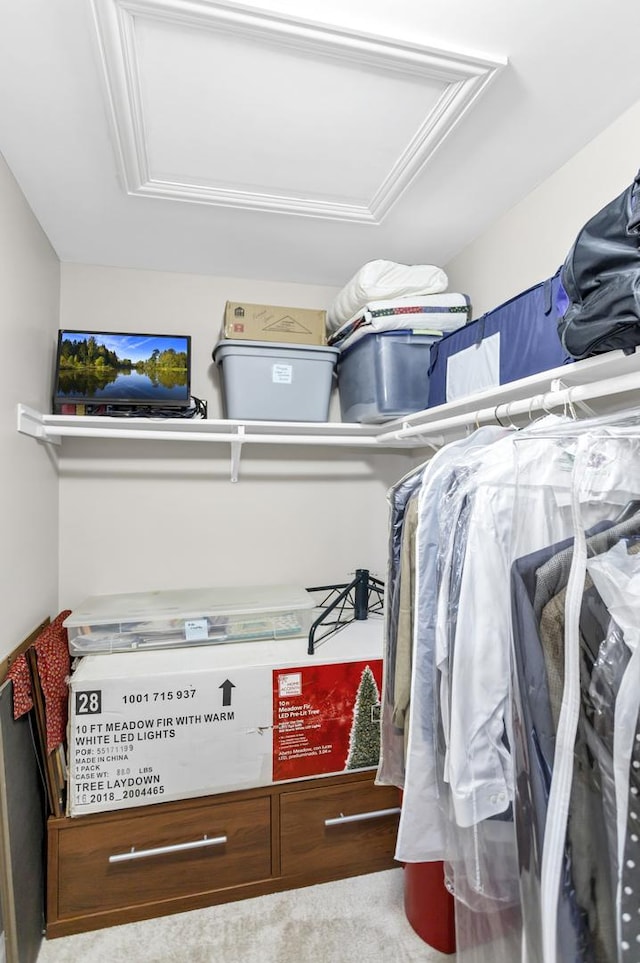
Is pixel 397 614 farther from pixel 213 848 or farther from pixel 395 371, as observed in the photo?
pixel 213 848

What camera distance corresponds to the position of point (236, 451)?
2.18 m

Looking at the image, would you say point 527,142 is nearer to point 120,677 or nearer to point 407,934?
point 120,677

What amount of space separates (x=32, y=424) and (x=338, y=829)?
179 centimetres

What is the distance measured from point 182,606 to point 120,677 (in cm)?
39

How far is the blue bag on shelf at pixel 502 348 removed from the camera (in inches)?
51.4

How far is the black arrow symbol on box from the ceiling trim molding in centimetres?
164

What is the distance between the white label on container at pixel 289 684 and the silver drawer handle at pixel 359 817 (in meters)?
0.48

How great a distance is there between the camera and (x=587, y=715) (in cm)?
75

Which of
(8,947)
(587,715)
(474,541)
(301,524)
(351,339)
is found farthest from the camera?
(301,524)

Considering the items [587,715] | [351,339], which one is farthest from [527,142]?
[587,715]

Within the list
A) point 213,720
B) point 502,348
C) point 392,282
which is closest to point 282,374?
point 392,282

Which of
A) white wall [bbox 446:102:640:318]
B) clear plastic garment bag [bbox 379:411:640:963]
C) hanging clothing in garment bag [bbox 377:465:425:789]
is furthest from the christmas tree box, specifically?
white wall [bbox 446:102:640:318]

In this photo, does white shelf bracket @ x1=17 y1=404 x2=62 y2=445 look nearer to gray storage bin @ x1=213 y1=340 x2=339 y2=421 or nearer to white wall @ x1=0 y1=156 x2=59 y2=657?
white wall @ x1=0 y1=156 x2=59 y2=657

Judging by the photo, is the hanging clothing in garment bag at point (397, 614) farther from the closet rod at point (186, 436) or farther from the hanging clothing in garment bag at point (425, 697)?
the closet rod at point (186, 436)
